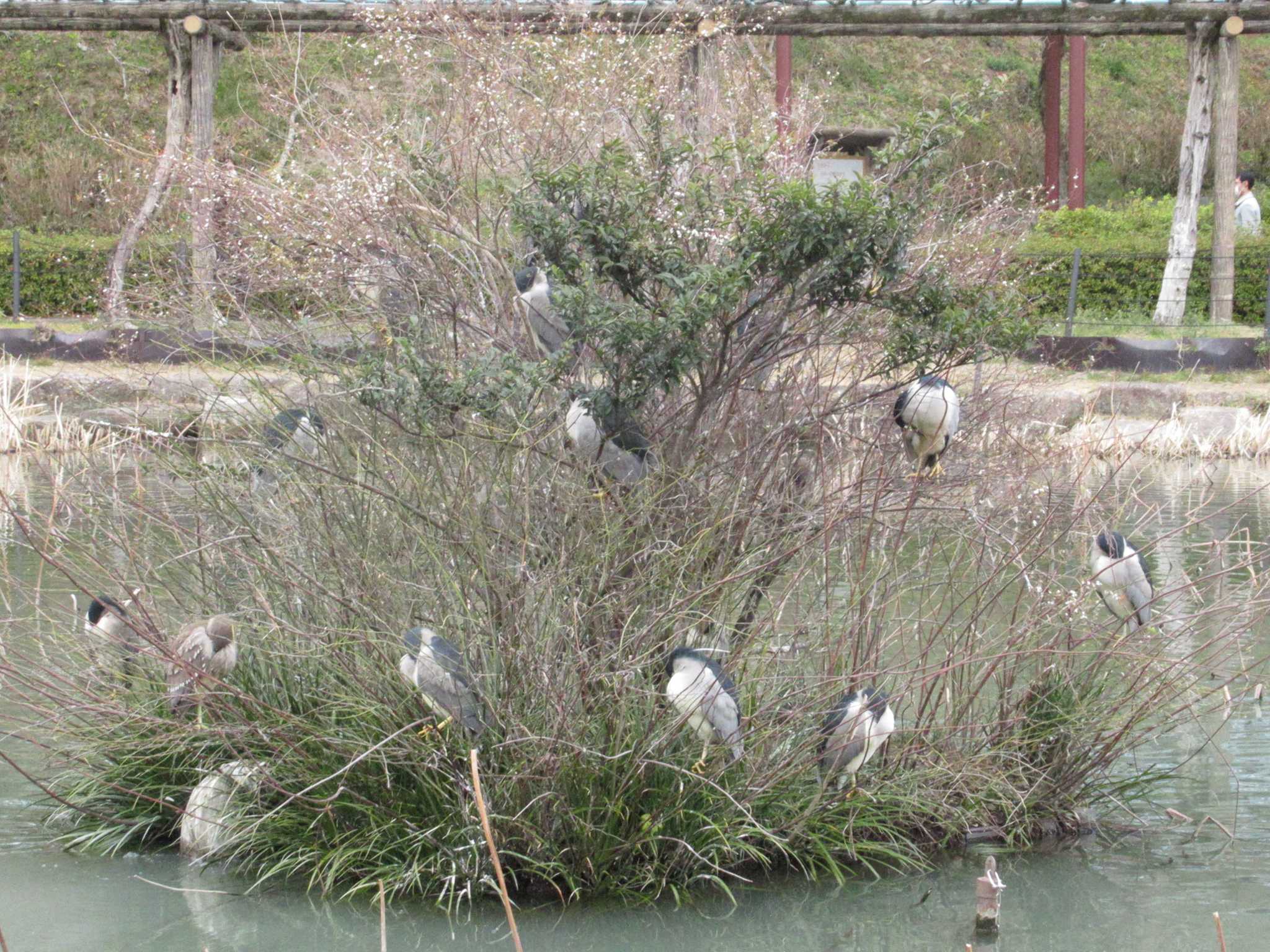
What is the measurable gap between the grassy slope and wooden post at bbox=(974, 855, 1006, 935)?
564 inches

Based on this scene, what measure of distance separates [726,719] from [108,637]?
76.8 inches

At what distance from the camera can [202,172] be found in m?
7.57

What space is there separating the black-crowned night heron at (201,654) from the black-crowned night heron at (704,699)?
1.31m

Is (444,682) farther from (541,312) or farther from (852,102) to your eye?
(852,102)

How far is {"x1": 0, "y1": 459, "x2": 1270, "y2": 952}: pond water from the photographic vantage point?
12.2 ft

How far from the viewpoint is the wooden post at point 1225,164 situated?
13234mm

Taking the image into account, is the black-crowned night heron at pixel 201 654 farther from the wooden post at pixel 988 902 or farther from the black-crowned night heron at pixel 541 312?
the wooden post at pixel 988 902

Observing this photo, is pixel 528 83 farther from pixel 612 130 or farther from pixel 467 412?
pixel 467 412

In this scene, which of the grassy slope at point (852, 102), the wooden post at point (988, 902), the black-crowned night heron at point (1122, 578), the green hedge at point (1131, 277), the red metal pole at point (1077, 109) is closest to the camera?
the wooden post at point (988, 902)

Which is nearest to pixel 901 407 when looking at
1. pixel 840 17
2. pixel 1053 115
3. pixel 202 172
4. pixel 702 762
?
pixel 702 762

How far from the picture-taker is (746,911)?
3.82m

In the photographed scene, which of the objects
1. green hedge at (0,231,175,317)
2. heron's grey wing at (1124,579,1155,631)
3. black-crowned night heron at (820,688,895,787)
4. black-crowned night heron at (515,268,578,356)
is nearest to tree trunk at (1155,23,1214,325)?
heron's grey wing at (1124,579,1155,631)

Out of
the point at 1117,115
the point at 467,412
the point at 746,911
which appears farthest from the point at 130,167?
the point at 1117,115

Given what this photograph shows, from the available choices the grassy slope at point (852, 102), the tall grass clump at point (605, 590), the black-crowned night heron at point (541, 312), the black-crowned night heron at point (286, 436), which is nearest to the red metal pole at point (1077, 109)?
the grassy slope at point (852, 102)
